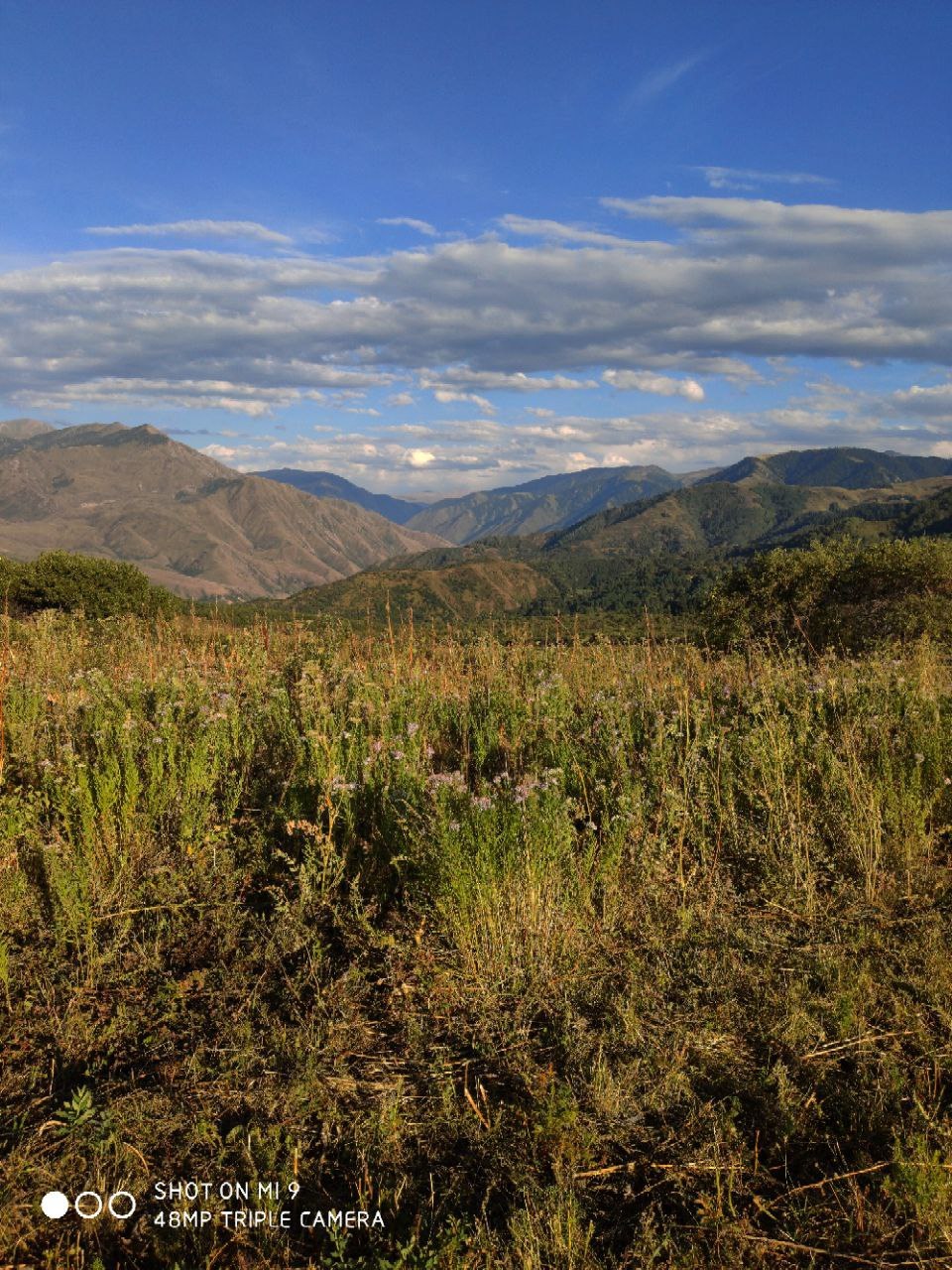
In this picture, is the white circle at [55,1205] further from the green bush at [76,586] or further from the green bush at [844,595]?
the green bush at [76,586]

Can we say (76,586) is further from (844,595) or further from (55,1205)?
(55,1205)

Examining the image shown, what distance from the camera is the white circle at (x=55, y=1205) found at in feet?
7.26

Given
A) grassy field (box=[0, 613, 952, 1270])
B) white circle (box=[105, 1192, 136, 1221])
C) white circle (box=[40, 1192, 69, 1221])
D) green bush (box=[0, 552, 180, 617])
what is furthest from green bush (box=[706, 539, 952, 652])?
white circle (box=[40, 1192, 69, 1221])

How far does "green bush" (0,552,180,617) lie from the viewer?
23422 millimetres

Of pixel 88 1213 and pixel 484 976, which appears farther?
pixel 484 976

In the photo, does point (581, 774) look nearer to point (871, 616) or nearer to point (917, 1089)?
point (917, 1089)

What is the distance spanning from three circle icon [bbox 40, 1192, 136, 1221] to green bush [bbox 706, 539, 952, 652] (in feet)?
56.6

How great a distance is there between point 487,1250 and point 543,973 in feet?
4.27

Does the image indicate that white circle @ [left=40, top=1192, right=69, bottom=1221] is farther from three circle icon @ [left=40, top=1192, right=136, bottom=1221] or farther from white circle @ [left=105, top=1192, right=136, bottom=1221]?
white circle @ [left=105, top=1192, right=136, bottom=1221]

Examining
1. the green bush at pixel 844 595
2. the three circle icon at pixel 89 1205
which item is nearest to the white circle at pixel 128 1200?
the three circle icon at pixel 89 1205

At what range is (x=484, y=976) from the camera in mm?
3303

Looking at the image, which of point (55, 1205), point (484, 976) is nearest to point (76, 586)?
point (484, 976)

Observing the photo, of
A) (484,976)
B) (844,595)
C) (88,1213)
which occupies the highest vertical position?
(844,595)

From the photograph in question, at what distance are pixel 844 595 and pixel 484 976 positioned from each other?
1985cm
